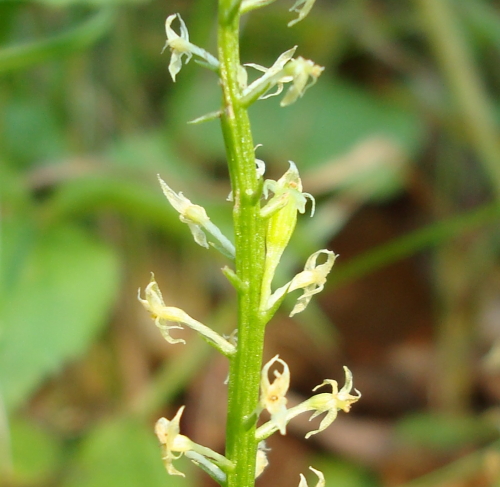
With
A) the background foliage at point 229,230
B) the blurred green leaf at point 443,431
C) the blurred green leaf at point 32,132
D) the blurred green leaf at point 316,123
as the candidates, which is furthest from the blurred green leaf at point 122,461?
the blurred green leaf at point 316,123

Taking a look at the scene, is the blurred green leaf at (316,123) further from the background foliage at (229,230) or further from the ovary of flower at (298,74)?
the ovary of flower at (298,74)

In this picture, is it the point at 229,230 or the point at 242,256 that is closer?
the point at 242,256

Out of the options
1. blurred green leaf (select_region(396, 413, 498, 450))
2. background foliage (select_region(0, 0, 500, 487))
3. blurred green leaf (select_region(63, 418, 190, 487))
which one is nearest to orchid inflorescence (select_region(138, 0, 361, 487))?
background foliage (select_region(0, 0, 500, 487))

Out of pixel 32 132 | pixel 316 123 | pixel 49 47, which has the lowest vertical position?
pixel 49 47

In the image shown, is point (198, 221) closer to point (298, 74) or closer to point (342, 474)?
point (298, 74)

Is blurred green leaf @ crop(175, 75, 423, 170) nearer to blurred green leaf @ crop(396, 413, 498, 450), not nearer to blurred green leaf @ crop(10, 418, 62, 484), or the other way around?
blurred green leaf @ crop(396, 413, 498, 450)

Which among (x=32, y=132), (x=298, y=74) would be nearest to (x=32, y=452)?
(x=32, y=132)

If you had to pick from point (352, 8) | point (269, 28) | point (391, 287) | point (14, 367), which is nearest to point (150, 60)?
point (269, 28)
